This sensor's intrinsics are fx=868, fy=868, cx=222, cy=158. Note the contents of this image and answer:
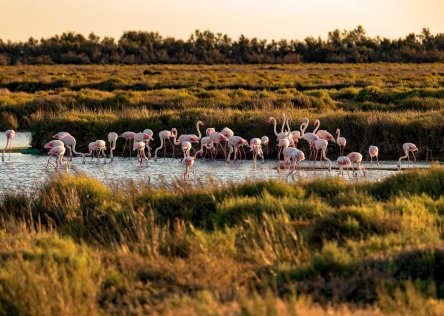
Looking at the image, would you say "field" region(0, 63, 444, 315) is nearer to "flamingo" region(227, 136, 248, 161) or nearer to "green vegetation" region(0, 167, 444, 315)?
A: "green vegetation" region(0, 167, 444, 315)

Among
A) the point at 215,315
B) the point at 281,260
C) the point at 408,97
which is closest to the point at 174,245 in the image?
the point at 281,260

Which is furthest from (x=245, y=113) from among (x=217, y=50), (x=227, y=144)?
(x=217, y=50)

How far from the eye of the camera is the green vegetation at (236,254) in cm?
680

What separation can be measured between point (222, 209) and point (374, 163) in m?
9.91

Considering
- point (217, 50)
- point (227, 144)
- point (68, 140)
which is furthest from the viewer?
point (217, 50)

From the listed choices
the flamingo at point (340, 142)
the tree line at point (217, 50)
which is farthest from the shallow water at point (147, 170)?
the tree line at point (217, 50)

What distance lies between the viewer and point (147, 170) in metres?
19.0

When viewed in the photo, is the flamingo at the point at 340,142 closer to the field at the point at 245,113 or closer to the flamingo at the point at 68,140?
the field at the point at 245,113

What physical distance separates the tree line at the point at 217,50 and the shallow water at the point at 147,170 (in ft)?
242

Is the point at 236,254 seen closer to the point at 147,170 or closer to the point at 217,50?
the point at 147,170

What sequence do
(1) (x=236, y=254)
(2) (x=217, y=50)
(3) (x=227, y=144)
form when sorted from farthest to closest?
(2) (x=217, y=50)
(3) (x=227, y=144)
(1) (x=236, y=254)

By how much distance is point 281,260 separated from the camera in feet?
26.7

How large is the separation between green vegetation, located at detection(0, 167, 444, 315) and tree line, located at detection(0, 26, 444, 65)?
83680 mm

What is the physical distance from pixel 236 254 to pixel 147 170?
10.9m
